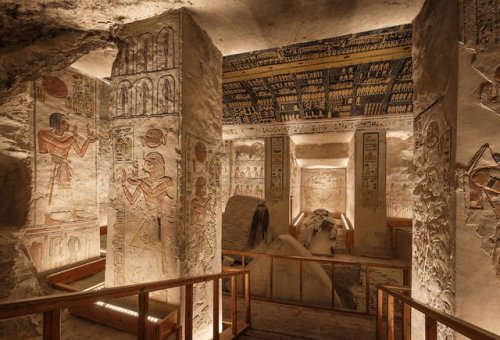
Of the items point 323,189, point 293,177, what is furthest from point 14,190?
point 323,189

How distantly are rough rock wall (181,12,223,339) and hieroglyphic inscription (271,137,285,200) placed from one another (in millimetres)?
6201

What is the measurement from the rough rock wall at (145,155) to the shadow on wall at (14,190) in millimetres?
1766

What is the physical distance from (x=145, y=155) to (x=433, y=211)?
2985 millimetres

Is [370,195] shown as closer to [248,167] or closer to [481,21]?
[248,167]

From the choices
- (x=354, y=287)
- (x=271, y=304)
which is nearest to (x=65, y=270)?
(x=271, y=304)

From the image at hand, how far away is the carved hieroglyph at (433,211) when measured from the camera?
6.02ft

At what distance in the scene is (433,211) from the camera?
209 cm

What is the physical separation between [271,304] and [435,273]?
304cm

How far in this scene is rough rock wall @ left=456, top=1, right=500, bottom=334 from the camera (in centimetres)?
160

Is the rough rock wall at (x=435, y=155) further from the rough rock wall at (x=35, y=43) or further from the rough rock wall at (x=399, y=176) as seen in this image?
the rough rock wall at (x=399, y=176)

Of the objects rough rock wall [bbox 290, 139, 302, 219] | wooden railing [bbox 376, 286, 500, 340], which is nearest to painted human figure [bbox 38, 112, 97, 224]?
wooden railing [bbox 376, 286, 500, 340]

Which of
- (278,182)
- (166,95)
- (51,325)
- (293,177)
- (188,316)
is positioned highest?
(166,95)

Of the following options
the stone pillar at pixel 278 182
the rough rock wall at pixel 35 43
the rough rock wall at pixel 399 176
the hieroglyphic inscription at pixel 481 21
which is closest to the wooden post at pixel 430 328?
the hieroglyphic inscription at pixel 481 21

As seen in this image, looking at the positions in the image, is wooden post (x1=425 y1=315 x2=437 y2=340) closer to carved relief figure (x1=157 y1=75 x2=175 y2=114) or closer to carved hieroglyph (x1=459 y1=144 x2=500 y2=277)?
carved hieroglyph (x1=459 y1=144 x2=500 y2=277)
